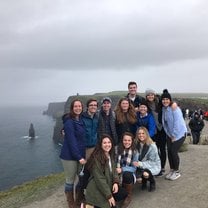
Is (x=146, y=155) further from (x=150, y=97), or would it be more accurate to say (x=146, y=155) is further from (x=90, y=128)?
(x=90, y=128)

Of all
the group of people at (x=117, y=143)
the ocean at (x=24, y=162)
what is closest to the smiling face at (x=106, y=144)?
the group of people at (x=117, y=143)

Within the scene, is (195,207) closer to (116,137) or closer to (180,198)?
(180,198)

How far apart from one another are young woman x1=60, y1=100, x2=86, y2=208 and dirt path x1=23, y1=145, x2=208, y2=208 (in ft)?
7.13

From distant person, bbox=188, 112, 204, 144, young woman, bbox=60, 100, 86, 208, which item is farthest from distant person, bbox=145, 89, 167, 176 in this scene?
distant person, bbox=188, 112, 204, 144

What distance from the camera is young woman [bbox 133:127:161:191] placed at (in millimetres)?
10156

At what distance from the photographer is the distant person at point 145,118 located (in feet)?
34.4

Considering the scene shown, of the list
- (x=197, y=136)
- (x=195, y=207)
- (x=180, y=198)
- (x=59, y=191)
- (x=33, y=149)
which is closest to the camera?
(x=195, y=207)

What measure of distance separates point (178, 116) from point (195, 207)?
2727 millimetres

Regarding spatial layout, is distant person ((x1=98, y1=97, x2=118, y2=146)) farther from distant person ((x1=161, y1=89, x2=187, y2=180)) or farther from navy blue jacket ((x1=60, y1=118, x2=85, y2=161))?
distant person ((x1=161, y1=89, x2=187, y2=180))

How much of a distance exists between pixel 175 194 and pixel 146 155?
1.57 m

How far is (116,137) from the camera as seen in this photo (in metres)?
10.1

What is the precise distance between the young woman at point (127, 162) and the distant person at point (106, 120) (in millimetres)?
385

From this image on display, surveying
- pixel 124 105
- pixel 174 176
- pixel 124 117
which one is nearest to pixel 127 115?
pixel 124 117

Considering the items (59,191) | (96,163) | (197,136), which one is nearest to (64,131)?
(96,163)
